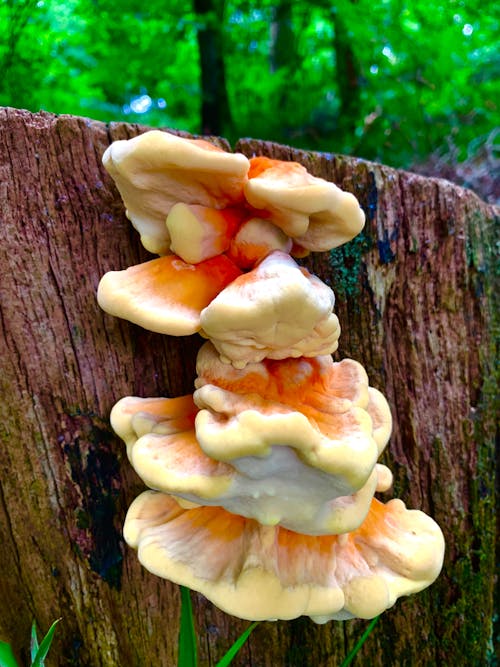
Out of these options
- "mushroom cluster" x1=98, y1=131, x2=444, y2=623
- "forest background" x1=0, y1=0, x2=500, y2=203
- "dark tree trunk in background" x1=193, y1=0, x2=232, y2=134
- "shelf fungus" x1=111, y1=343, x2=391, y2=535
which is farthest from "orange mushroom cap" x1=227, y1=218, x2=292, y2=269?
"dark tree trunk in background" x1=193, y1=0, x2=232, y2=134

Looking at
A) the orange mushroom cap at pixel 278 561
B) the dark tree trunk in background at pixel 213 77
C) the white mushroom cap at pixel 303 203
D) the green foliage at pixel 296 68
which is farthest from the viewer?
the dark tree trunk in background at pixel 213 77

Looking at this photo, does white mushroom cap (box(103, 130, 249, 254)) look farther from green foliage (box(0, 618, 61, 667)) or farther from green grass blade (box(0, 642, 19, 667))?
green grass blade (box(0, 642, 19, 667))

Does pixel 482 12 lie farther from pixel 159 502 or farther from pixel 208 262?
pixel 159 502

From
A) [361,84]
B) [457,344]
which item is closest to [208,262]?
[457,344]

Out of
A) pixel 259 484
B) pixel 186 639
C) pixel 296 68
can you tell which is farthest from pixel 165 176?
pixel 296 68

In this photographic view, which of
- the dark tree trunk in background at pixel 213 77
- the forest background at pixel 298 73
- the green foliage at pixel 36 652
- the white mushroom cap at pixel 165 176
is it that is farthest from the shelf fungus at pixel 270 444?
the dark tree trunk in background at pixel 213 77

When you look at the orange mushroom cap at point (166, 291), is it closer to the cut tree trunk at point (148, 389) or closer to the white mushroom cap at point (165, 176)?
the white mushroom cap at point (165, 176)
